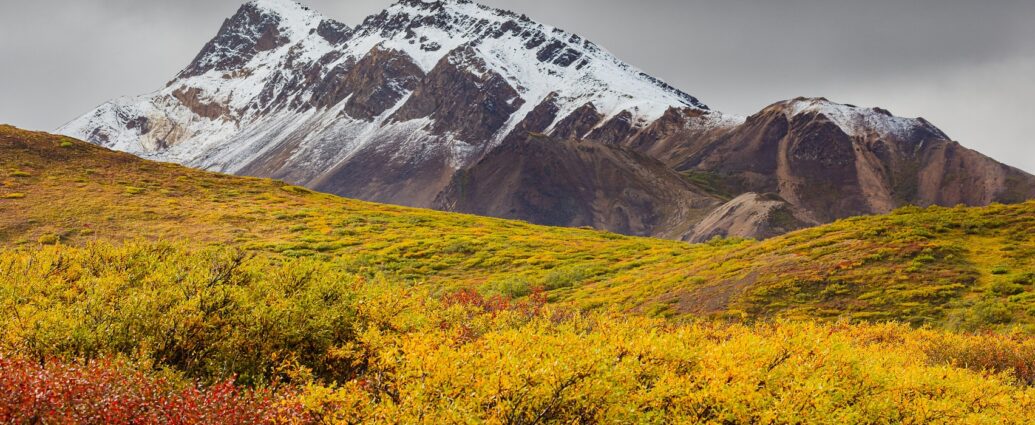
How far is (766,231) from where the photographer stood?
6245 inches

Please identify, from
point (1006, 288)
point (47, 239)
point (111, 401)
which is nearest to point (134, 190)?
point (47, 239)

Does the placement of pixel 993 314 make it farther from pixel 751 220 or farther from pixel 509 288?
pixel 751 220

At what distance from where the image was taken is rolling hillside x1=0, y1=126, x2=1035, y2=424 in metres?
8.49

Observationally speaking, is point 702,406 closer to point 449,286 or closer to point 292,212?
point 449,286

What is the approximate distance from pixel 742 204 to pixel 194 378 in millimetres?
182260

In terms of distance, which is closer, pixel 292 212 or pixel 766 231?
pixel 292 212

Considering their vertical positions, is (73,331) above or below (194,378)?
above

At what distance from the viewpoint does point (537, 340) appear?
33.5ft

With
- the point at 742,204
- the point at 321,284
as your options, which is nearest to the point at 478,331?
the point at 321,284

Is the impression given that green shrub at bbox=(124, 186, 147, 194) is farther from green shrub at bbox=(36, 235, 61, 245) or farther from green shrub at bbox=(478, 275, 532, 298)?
green shrub at bbox=(478, 275, 532, 298)

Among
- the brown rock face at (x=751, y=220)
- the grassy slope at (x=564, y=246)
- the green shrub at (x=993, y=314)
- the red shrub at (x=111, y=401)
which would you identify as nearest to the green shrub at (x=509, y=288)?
the grassy slope at (x=564, y=246)

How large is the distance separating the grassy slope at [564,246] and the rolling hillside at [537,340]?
0.65 feet

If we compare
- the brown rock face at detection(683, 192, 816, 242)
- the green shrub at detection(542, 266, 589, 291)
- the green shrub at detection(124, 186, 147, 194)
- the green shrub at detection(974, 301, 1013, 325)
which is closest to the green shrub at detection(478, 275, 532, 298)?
the green shrub at detection(542, 266, 589, 291)

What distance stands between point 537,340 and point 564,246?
110 ft
